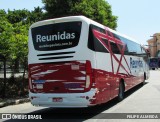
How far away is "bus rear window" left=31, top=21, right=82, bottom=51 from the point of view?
36.0 feet

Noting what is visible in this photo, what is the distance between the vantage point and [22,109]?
1310cm

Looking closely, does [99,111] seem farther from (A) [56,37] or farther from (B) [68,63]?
(A) [56,37]

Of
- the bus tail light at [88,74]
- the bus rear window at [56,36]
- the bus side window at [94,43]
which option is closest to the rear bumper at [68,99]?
the bus tail light at [88,74]

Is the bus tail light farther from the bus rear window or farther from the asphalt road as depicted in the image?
the asphalt road

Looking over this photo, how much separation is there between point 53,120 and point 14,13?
A: 31.5m

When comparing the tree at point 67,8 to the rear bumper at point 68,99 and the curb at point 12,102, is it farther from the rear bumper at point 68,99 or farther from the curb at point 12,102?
the rear bumper at point 68,99

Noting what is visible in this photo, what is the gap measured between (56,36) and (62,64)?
1.04m

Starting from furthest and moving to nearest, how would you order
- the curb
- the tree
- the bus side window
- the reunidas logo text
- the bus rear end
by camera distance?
the tree < the curb < the reunidas logo text < the bus side window < the bus rear end

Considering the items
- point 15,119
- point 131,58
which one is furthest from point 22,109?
point 131,58

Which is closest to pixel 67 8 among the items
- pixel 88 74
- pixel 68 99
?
pixel 88 74

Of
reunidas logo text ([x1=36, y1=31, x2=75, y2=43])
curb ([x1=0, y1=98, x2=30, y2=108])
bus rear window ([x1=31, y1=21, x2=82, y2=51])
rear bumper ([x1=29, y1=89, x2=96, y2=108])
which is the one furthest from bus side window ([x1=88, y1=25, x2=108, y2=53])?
curb ([x1=0, y1=98, x2=30, y2=108])

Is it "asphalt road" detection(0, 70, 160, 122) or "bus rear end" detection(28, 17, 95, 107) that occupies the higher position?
"bus rear end" detection(28, 17, 95, 107)

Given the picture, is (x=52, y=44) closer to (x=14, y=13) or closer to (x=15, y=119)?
(x=15, y=119)

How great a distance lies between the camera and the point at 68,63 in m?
10.8
